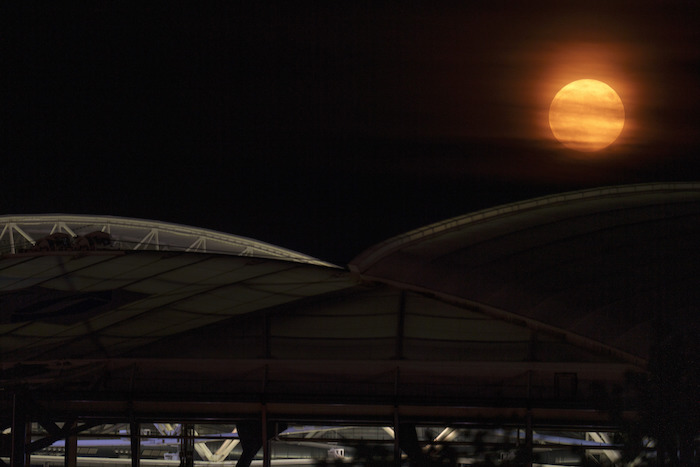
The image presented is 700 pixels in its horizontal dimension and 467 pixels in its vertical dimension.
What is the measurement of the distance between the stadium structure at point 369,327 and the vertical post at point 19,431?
6cm

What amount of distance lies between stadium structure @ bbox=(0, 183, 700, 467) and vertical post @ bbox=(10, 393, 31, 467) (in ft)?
0.20

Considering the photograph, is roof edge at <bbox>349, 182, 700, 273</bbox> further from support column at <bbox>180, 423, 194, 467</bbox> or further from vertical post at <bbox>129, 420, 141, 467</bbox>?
vertical post at <bbox>129, 420, 141, 467</bbox>

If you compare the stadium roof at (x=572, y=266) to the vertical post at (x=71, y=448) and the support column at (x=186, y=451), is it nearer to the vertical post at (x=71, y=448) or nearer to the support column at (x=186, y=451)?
the support column at (x=186, y=451)

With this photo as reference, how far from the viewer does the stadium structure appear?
1706 cm

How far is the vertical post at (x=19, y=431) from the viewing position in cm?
2270

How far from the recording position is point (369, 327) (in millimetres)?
23125

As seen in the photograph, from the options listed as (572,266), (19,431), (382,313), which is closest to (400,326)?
(382,313)

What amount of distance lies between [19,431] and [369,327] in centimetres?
1060

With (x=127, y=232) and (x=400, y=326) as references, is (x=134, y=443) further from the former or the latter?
(x=127, y=232)

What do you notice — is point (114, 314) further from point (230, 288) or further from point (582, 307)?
point (582, 307)

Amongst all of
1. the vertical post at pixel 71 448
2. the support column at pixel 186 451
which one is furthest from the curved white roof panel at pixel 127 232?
the vertical post at pixel 71 448

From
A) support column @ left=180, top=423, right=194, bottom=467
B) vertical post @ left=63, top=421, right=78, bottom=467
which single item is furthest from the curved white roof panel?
vertical post @ left=63, top=421, right=78, bottom=467

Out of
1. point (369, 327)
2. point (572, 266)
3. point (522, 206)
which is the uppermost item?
point (522, 206)

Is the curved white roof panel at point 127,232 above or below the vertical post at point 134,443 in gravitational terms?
above
